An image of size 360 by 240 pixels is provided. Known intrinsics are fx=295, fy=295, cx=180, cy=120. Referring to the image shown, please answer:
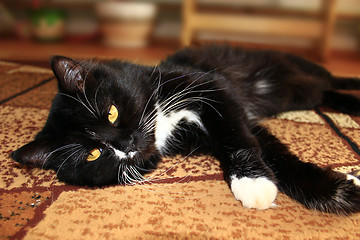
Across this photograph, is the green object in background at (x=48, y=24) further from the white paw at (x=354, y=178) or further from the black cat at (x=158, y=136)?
the white paw at (x=354, y=178)

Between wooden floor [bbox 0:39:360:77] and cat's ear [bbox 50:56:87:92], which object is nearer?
cat's ear [bbox 50:56:87:92]

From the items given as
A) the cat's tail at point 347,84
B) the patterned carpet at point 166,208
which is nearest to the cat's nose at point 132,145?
the patterned carpet at point 166,208

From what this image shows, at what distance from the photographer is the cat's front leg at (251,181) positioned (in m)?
0.80

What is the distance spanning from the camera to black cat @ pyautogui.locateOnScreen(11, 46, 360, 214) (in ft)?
2.79

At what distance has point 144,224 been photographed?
2.42 feet

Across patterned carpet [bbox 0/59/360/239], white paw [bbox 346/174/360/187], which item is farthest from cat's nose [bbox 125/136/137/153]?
white paw [bbox 346/174/360/187]

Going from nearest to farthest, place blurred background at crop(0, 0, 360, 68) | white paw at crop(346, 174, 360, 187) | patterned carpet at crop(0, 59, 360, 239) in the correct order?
1. patterned carpet at crop(0, 59, 360, 239)
2. white paw at crop(346, 174, 360, 187)
3. blurred background at crop(0, 0, 360, 68)

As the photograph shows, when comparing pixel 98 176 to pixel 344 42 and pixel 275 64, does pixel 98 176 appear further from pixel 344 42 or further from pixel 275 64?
pixel 344 42

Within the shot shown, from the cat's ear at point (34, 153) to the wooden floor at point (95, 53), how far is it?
5.27 ft

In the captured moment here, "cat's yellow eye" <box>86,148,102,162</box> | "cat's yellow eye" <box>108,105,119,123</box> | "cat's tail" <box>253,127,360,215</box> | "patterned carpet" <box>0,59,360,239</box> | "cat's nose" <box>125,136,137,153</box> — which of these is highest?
"cat's yellow eye" <box>108,105,119,123</box>

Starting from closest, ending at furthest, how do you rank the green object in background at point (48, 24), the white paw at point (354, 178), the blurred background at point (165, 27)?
the white paw at point (354, 178) < the blurred background at point (165, 27) < the green object in background at point (48, 24)

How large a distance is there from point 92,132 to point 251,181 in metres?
0.49

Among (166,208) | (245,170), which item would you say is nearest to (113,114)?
(166,208)

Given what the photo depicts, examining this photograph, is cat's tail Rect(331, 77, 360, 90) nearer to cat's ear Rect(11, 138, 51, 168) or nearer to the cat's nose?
the cat's nose
